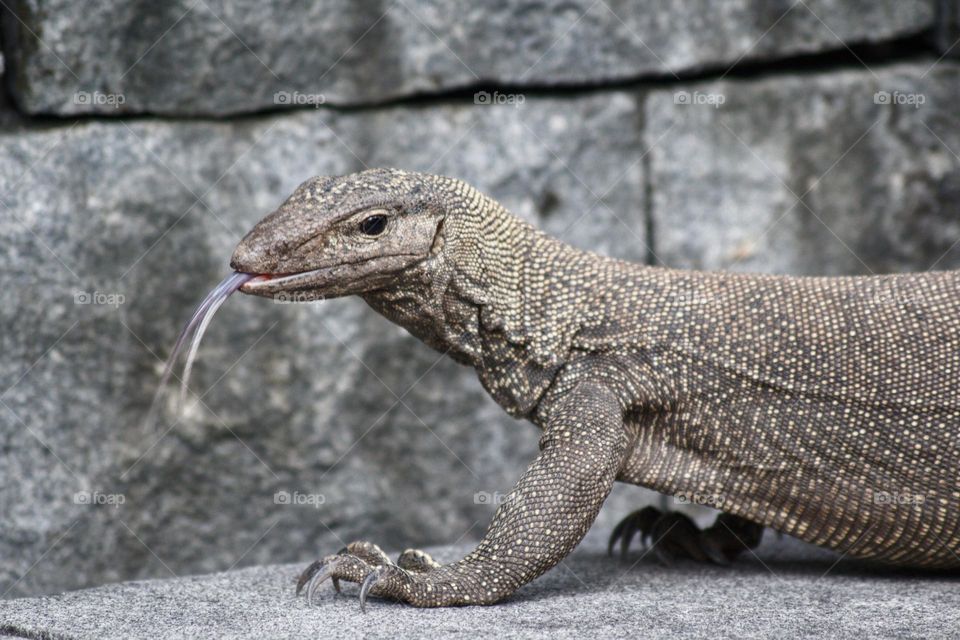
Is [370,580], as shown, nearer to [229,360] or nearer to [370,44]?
[229,360]

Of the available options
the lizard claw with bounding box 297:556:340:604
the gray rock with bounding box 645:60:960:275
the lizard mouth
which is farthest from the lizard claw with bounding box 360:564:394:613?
the gray rock with bounding box 645:60:960:275

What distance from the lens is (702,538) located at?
5.27 m

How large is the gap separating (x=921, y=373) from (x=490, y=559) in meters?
1.87

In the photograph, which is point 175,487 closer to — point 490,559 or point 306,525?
point 306,525

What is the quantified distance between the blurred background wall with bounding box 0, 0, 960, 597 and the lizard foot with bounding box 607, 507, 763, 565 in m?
1.66

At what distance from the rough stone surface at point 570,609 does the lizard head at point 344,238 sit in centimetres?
119

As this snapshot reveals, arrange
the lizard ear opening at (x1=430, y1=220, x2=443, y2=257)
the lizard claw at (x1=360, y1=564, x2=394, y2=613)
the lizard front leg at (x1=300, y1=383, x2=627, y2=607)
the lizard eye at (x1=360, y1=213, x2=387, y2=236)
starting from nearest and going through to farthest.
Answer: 1. the lizard claw at (x1=360, y1=564, x2=394, y2=613)
2. the lizard front leg at (x1=300, y1=383, x2=627, y2=607)
3. the lizard eye at (x1=360, y1=213, x2=387, y2=236)
4. the lizard ear opening at (x1=430, y1=220, x2=443, y2=257)

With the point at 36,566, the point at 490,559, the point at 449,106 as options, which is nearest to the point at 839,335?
the point at 490,559

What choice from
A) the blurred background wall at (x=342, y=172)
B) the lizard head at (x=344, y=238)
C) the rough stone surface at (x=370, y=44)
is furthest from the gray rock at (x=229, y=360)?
the lizard head at (x=344, y=238)

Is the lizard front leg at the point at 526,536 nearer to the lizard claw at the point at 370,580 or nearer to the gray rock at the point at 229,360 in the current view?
the lizard claw at the point at 370,580

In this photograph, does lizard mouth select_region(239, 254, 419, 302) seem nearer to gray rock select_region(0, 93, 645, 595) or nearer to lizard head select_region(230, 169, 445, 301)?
lizard head select_region(230, 169, 445, 301)

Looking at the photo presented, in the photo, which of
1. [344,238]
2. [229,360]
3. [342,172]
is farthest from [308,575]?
[342,172]

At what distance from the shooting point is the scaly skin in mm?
4395

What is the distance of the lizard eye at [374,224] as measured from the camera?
4.39 m
